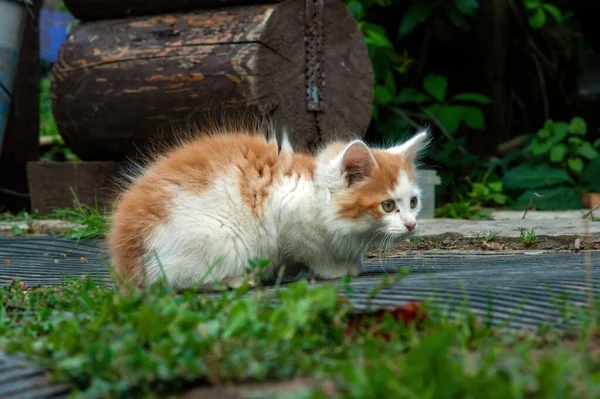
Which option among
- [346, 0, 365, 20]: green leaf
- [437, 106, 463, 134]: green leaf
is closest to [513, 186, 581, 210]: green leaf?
[437, 106, 463, 134]: green leaf

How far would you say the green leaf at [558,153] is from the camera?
6334 mm

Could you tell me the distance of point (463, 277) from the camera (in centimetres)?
274

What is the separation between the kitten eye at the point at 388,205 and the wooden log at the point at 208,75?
1676 millimetres

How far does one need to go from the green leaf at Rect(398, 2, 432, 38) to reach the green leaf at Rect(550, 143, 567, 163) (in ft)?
4.78

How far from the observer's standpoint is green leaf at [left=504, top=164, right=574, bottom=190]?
6215 millimetres

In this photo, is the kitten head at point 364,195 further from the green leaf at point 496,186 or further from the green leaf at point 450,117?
the green leaf at point 450,117

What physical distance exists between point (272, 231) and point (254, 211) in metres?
0.10

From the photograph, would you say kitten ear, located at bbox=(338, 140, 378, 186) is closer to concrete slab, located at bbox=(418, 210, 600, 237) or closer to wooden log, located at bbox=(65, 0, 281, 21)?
concrete slab, located at bbox=(418, 210, 600, 237)

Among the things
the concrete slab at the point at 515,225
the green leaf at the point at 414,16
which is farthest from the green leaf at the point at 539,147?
the green leaf at the point at 414,16

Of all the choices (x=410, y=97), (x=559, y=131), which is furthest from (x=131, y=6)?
(x=559, y=131)

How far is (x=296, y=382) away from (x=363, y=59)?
3.76 meters

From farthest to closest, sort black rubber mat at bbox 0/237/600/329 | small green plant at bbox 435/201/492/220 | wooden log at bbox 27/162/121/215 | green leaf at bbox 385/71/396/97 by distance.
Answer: green leaf at bbox 385/71/396/97 < small green plant at bbox 435/201/492/220 < wooden log at bbox 27/162/121/215 < black rubber mat at bbox 0/237/600/329

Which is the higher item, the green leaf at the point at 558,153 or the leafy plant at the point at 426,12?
the leafy plant at the point at 426,12

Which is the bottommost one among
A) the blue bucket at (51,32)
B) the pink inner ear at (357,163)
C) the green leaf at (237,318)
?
the green leaf at (237,318)
